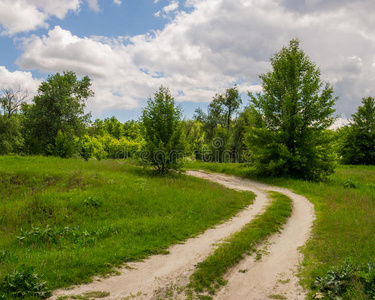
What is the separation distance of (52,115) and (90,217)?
31136mm

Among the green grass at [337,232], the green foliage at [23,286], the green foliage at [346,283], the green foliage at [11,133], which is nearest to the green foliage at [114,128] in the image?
the green foliage at [11,133]

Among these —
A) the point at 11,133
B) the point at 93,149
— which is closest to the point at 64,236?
the point at 93,149

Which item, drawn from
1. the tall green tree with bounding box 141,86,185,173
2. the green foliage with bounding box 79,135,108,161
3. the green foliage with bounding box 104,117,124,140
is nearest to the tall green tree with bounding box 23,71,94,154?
the green foliage with bounding box 79,135,108,161

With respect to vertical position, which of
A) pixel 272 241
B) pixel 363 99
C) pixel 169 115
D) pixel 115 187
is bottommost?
pixel 272 241

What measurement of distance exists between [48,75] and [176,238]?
40.1m

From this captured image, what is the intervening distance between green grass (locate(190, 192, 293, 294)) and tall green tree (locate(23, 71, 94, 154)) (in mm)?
31480

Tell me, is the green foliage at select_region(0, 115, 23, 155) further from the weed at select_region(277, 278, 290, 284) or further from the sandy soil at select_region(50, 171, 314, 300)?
the weed at select_region(277, 278, 290, 284)

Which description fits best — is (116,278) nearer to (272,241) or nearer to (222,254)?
(222,254)

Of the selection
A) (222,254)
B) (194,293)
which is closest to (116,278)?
(194,293)

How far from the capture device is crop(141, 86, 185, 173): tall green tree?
19.5 meters

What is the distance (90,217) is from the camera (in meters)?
10.9

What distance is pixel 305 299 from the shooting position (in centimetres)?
543

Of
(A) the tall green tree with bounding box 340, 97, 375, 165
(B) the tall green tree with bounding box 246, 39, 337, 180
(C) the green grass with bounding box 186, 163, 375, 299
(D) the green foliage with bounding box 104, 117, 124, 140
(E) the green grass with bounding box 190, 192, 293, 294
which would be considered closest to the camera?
(E) the green grass with bounding box 190, 192, 293, 294

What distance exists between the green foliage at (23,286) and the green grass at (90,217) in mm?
358
